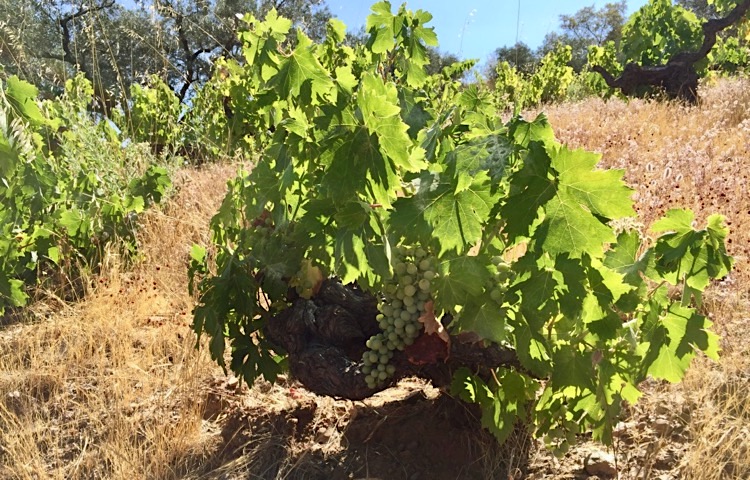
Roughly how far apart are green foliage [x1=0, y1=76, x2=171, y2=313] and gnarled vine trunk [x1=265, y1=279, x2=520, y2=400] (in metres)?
1.21

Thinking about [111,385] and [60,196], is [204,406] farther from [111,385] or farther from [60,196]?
[60,196]

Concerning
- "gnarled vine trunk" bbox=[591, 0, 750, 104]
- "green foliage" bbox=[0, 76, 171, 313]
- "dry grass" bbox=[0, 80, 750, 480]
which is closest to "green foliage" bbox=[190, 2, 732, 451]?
"dry grass" bbox=[0, 80, 750, 480]

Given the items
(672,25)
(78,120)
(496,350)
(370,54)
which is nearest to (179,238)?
(78,120)

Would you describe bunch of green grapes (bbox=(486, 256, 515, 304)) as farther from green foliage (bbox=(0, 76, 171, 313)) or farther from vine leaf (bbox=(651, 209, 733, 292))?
green foliage (bbox=(0, 76, 171, 313))

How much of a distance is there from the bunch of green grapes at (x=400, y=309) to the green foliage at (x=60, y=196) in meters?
1.46

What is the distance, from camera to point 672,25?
10.7m

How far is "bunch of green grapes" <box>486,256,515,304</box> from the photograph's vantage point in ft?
5.56

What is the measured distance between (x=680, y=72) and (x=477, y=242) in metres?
7.30

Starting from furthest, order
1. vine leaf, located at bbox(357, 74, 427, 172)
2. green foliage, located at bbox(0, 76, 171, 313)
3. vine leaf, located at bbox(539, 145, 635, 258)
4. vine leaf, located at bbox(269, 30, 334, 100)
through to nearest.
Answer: green foliage, located at bbox(0, 76, 171, 313)
vine leaf, located at bbox(269, 30, 334, 100)
vine leaf, located at bbox(357, 74, 427, 172)
vine leaf, located at bbox(539, 145, 635, 258)

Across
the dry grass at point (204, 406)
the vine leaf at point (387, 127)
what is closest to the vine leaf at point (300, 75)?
the vine leaf at point (387, 127)

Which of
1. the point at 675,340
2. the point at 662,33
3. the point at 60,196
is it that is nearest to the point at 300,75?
the point at 675,340

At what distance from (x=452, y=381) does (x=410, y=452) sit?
0.38m

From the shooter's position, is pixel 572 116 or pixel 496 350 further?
pixel 572 116

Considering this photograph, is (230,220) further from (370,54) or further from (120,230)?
(120,230)
